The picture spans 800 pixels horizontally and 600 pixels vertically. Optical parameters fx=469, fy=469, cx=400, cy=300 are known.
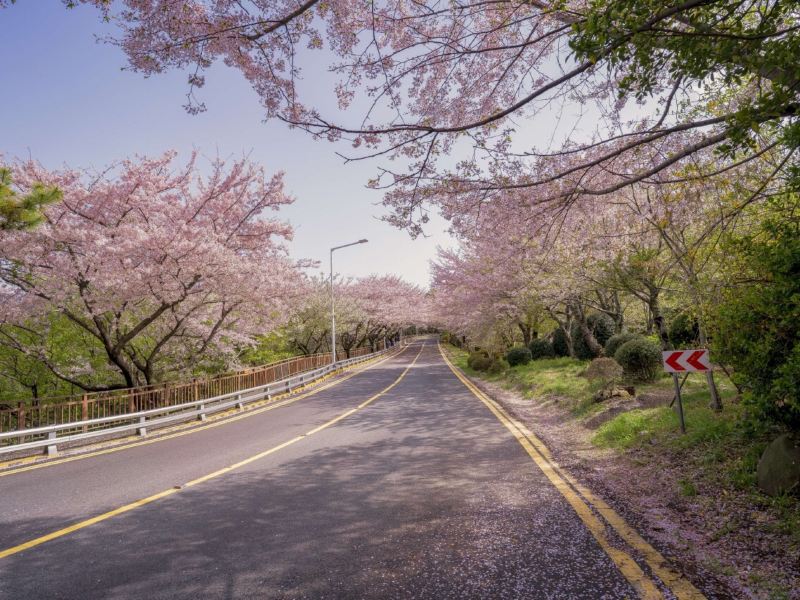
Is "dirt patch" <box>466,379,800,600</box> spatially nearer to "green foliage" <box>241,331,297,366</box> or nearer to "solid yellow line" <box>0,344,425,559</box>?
"solid yellow line" <box>0,344,425,559</box>

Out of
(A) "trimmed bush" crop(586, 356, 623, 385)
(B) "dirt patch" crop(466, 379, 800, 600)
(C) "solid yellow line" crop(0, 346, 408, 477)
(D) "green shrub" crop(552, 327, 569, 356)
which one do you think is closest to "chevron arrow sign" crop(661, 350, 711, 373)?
(B) "dirt patch" crop(466, 379, 800, 600)

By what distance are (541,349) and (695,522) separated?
22.7m

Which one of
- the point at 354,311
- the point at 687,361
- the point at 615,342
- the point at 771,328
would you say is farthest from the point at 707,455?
the point at 354,311

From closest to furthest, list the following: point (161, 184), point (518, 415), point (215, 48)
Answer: point (215, 48), point (518, 415), point (161, 184)

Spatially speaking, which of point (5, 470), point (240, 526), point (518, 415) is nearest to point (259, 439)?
point (5, 470)

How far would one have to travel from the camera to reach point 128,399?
1354cm

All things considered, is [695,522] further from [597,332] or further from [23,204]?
[597,332]

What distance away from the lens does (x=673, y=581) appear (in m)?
3.29

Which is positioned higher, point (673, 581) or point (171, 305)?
point (171, 305)

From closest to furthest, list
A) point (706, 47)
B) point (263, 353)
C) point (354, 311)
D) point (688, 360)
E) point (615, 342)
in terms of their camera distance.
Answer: point (706, 47) < point (688, 360) < point (615, 342) < point (263, 353) < point (354, 311)

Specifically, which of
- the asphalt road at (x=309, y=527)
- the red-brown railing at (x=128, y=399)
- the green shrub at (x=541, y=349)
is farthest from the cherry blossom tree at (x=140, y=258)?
the green shrub at (x=541, y=349)

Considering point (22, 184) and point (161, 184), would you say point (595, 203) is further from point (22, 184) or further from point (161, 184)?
point (22, 184)

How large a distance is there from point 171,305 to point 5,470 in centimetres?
719

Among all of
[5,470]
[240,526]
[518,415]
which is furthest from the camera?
[518,415]
